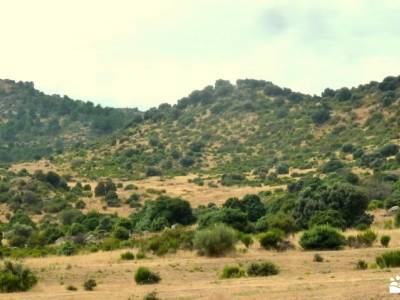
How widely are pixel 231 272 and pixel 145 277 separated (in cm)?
332

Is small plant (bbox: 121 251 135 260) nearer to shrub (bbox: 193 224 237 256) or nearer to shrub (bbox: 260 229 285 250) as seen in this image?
shrub (bbox: 193 224 237 256)

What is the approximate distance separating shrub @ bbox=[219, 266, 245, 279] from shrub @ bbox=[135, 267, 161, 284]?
249 centimetres

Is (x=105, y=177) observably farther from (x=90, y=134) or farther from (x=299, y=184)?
(x=90, y=134)

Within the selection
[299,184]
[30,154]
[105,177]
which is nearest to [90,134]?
[30,154]

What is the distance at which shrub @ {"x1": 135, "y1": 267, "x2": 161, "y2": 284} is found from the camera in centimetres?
2367

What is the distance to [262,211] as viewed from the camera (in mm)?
50906

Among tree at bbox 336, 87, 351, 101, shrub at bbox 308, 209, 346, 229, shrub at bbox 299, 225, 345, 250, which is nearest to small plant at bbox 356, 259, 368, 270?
shrub at bbox 299, 225, 345, 250

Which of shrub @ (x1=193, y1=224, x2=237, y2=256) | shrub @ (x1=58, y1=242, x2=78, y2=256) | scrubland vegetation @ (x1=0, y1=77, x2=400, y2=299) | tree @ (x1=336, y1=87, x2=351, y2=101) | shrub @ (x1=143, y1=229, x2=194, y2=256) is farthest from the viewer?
tree @ (x1=336, y1=87, x2=351, y2=101)

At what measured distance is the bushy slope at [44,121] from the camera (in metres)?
144

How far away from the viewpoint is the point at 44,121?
159625 millimetres

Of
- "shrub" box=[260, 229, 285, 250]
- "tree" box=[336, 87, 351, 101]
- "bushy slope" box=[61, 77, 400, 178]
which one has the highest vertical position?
"tree" box=[336, 87, 351, 101]

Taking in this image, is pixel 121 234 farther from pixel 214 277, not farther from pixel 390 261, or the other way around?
pixel 390 261

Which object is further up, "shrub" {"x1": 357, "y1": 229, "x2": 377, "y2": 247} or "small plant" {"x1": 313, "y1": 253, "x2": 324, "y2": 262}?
"shrub" {"x1": 357, "y1": 229, "x2": 377, "y2": 247}

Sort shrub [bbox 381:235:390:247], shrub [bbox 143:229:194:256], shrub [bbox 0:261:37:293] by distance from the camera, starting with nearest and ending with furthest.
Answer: shrub [bbox 0:261:37:293], shrub [bbox 381:235:390:247], shrub [bbox 143:229:194:256]
